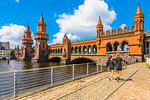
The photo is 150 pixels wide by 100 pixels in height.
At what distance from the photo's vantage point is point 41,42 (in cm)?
5016

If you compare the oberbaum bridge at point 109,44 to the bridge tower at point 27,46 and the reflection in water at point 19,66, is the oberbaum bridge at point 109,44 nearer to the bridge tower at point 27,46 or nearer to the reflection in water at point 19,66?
the reflection in water at point 19,66

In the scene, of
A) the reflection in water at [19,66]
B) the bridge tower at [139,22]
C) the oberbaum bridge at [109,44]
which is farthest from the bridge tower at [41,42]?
the bridge tower at [139,22]

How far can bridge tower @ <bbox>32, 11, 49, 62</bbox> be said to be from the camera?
48603mm

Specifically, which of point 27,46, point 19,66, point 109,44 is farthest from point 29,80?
point 27,46

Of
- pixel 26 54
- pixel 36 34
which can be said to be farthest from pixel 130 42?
pixel 26 54

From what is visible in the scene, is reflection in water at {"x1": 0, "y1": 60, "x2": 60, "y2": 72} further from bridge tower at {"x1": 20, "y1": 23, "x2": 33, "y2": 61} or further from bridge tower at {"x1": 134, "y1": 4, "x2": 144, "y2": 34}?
bridge tower at {"x1": 134, "y1": 4, "x2": 144, "y2": 34}

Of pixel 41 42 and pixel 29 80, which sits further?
pixel 41 42

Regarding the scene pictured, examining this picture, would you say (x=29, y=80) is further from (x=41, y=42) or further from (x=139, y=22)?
(x=41, y=42)

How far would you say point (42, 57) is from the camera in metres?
49.3

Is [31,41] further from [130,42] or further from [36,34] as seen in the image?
[130,42]

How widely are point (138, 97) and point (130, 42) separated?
23.6 m

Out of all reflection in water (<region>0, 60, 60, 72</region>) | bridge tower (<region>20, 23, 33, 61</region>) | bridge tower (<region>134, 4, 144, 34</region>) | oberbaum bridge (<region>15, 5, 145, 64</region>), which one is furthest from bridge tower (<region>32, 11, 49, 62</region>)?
bridge tower (<region>134, 4, 144, 34</region>)

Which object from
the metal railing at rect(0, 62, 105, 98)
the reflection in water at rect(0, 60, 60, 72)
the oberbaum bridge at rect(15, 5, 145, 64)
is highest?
the oberbaum bridge at rect(15, 5, 145, 64)

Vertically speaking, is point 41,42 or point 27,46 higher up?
point 41,42
